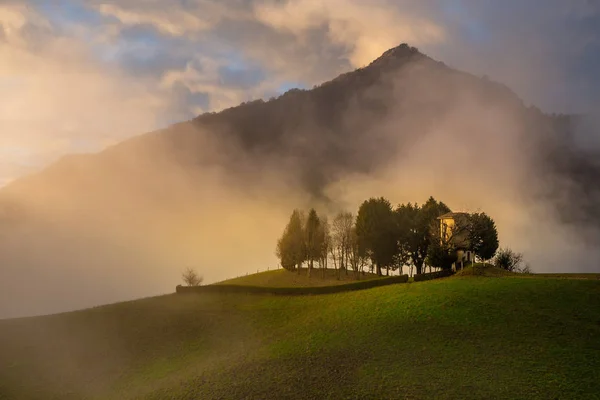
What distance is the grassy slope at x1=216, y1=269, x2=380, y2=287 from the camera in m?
104

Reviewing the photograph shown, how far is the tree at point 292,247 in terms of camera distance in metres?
119

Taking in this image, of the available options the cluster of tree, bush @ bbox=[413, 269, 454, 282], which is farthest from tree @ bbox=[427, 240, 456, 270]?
bush @ bbox=[413, 269, 454, 282]

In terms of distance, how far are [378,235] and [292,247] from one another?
21.8 meters

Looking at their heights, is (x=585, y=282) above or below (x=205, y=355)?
above

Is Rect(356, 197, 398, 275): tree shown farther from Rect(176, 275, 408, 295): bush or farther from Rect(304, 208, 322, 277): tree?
Rect(176, 275, 408, 295): bush

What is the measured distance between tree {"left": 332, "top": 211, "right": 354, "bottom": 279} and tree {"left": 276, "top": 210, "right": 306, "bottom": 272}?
8.03 m

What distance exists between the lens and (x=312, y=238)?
11938 centimetres

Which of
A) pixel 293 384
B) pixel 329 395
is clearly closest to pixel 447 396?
pixel 329 395

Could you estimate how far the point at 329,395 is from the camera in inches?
1550

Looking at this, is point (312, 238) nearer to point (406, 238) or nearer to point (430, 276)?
point (406, 238)

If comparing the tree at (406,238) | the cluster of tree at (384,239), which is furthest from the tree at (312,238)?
the tree at (406,238)

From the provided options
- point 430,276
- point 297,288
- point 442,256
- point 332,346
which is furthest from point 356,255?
point 332,346

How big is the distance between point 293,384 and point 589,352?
2755cm

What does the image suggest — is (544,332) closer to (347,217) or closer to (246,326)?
(246,326)
